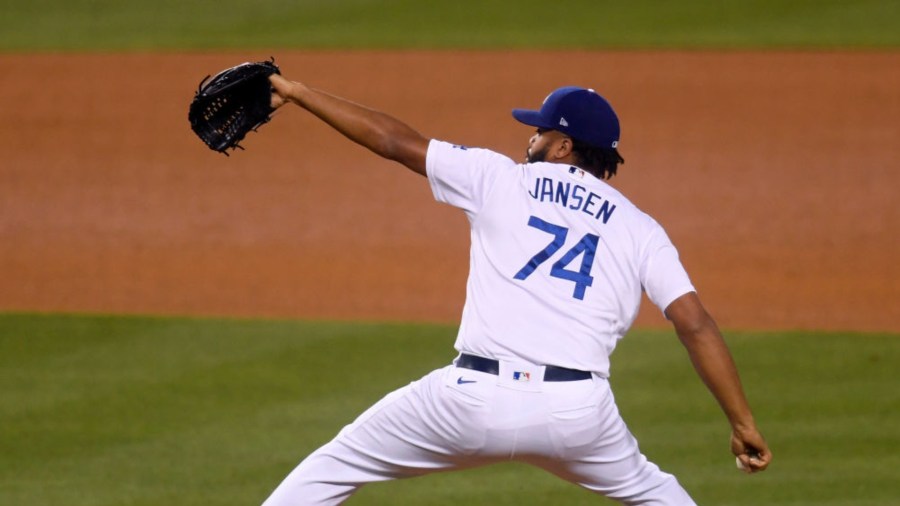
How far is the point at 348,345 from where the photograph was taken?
8.49 metres

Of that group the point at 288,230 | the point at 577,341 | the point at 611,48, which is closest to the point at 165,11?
the point at 611,48

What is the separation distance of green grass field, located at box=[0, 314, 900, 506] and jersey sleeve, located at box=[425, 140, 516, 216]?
6.78ft

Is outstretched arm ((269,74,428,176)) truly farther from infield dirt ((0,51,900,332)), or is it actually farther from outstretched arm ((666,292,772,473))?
infield dirt ((0,51,900,332))

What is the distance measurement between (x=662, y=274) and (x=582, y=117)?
0.60 metres

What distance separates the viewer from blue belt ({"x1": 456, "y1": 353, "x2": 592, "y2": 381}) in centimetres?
439

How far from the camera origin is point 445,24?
1766cm

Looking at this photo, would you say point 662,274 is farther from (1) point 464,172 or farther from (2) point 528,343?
(1) point 464,172

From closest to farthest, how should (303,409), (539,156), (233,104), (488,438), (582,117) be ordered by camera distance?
1. (488,438)
2. (582,117)
3. (539,156)
4. (233,104)
5. (303,409)

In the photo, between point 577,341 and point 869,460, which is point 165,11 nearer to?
point 869,460

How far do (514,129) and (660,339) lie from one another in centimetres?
517

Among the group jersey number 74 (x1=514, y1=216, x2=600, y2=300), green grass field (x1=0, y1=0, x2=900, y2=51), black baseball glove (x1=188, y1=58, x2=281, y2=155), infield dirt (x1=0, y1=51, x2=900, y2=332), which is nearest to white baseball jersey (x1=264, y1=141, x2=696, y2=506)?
jersey number 74 (x1=514, y1=216, x2=600, y2=300)

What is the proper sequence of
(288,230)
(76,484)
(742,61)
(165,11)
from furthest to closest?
(165,11), (742,61), (288,230), (76,484)

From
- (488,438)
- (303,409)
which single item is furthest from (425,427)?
(303,409)

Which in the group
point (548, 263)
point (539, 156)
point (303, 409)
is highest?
point (539, 156)
